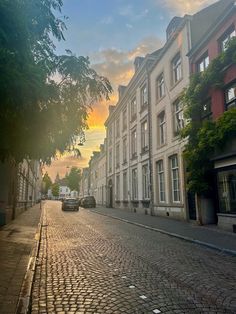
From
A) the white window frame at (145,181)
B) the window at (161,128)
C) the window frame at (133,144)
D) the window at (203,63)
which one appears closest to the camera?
the window at (203,63)

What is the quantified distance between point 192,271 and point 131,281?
1594 millimetres

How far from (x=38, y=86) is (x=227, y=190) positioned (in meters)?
10.7

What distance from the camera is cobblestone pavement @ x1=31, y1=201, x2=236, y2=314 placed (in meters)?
4.54

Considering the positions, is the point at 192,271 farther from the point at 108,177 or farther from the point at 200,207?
the point at 108,177

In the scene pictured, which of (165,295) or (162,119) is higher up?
(162,119)

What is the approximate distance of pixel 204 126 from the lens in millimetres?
14992

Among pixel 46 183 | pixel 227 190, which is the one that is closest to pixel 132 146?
pixel 227 190

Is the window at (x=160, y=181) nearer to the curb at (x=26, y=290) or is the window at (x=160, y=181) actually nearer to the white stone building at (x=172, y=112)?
the white stone building at (x=172, y=112)

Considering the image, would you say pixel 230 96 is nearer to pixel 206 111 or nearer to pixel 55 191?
pixel 206 111

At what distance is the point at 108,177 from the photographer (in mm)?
44000

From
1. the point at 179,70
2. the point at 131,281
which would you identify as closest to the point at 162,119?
the point at 179,70

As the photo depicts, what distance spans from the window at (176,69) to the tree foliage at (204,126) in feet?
13.4

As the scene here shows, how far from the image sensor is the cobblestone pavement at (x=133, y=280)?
14.9 feet

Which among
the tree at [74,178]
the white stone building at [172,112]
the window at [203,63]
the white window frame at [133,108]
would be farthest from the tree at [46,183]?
the window at [203,63]
